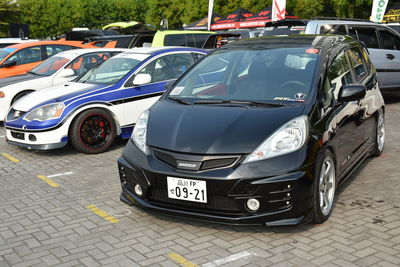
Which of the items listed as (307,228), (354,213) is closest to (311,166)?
(307,228)

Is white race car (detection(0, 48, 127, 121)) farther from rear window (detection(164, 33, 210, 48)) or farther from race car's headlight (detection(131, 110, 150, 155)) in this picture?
race car's headlight (detection(131, 110, 150, 155))

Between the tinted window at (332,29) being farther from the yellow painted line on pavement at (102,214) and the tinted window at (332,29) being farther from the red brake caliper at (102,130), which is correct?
the yellow painted line on pavement at (102,214)

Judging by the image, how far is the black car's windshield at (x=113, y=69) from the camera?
779cm

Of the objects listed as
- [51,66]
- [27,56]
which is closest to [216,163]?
[51,66]

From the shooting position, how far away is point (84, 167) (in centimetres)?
664

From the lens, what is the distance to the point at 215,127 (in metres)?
4.21

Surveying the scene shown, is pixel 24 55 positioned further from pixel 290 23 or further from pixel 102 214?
pixel 102 214

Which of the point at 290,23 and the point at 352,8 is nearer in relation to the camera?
the point at 290,23

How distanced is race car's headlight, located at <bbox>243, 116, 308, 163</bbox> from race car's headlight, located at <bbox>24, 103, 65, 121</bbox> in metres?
3.96

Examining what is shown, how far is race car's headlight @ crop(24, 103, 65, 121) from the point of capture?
23.2ft

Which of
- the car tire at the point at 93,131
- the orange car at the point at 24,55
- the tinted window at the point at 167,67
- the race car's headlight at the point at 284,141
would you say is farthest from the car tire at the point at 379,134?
the orange car at the point at 24,55

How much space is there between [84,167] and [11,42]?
1097 centimetres

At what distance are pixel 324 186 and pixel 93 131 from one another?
403cm

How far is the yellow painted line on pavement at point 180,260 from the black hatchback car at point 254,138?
372 mm
